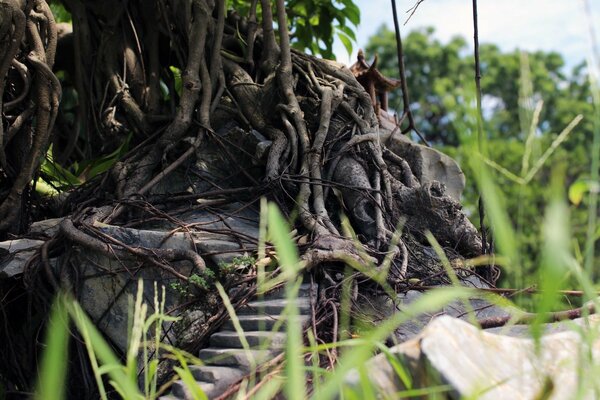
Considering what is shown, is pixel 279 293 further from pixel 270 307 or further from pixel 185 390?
pixel 185 390

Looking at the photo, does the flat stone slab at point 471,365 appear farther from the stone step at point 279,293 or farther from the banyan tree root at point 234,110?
the banyan tree root at point 234,110

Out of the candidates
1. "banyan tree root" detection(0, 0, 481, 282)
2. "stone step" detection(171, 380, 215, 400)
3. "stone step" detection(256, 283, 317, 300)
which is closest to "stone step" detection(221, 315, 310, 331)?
"stone step" detection(256, 283, 317, 300)

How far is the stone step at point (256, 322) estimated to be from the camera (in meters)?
3.12

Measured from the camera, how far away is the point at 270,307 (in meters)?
3.26

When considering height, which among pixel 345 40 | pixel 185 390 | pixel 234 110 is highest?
pixel 345 40

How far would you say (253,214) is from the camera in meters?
4.09

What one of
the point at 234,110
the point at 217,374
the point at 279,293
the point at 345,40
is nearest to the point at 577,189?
the point at 217,374

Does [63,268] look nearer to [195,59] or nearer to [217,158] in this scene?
[217,158]

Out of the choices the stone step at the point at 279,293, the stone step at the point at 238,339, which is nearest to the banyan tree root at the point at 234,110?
the stone step at the point at 279,293

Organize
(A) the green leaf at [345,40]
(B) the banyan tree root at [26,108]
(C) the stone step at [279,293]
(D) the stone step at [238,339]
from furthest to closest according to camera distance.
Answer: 1. (A) the green leaf at [345,40]
2. (B) the banyan tree root at [26,108]
3. (C) the stone step at [279,293]
4. (D) the stone step at [238,339]

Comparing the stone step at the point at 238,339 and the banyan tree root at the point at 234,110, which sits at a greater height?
the banyan tree root at the point at 234,110

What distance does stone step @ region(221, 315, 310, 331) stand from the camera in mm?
3125

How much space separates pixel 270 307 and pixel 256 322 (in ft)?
0.33

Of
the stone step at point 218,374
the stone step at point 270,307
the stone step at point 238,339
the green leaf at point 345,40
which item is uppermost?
the green leaf at point 345,40
